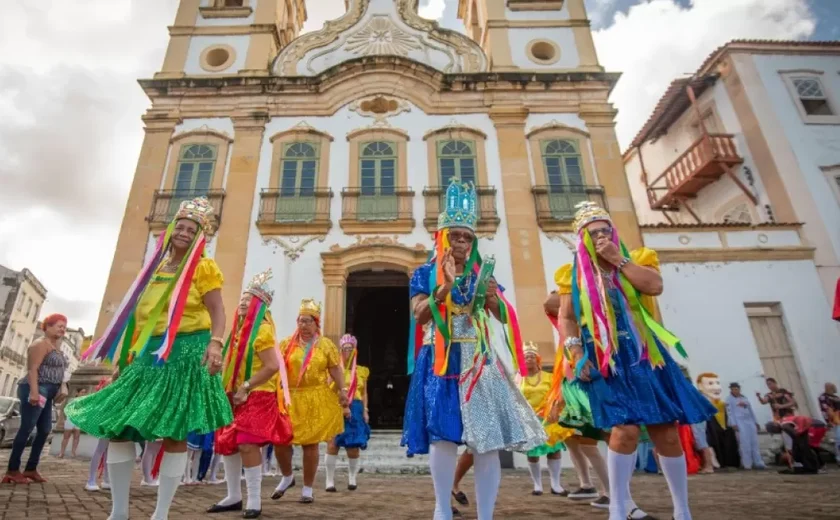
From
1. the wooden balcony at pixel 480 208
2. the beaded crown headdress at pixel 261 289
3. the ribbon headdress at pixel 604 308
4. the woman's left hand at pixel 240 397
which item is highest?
the wooden balcony at pixel 480 208

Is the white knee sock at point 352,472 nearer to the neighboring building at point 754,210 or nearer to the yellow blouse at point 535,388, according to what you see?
the yellow blouse at point 535,388

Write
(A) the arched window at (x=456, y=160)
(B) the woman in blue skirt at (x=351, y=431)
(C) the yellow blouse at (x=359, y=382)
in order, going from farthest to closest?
(A) the arched window at (x=456, y=160)
(C) the yellow blouse at (x=359, y=382)
(B) the woman in blue skirt at (x=351, y=431)

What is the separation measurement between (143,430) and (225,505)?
169 centimetres

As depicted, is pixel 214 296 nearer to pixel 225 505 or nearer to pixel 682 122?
pixel 225 505

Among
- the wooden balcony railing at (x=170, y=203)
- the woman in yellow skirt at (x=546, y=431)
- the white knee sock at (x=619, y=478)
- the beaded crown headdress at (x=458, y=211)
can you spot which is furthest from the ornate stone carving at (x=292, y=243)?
the white knee sock at (x=619, y=478)

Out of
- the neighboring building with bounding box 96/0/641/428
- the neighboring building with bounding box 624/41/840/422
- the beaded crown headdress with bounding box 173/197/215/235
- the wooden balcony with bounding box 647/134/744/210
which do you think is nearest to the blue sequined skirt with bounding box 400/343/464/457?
the beaded crown headdress with bounding box 173/197/215/235

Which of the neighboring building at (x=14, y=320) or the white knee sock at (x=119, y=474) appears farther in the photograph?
the neighboring building at (x=14, y=320)

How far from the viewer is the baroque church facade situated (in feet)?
39.5

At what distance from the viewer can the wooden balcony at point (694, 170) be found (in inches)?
596

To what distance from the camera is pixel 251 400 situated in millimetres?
4426

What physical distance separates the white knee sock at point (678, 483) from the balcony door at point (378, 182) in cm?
983

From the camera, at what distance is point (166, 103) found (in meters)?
14.1

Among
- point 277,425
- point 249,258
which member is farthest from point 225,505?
point 249,258

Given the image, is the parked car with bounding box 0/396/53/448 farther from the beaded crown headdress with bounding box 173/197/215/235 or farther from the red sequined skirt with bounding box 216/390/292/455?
the beaded crown headdress with bounding box 173/197/215/235
